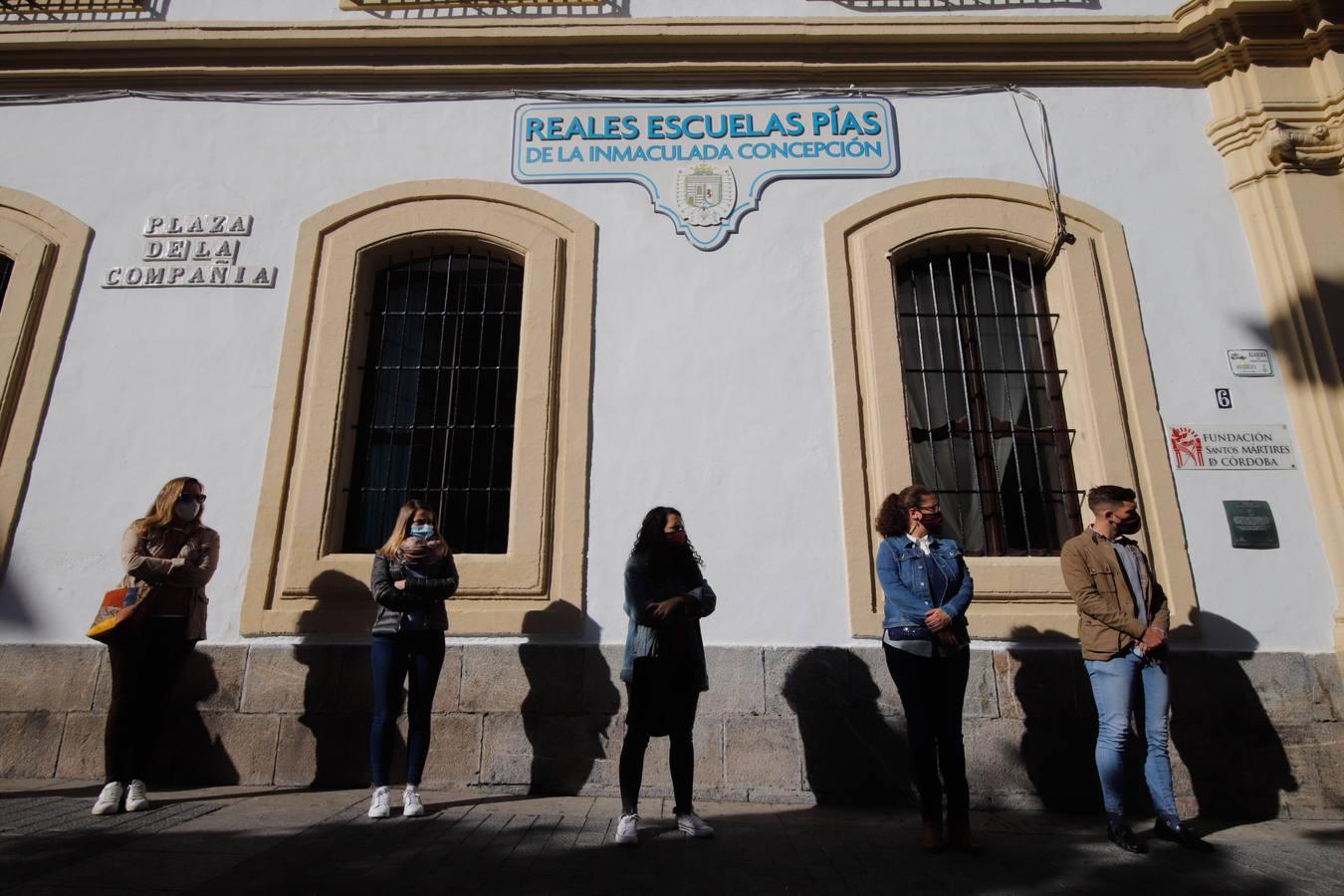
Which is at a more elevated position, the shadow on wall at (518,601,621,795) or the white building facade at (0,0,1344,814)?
the white building facade at (0,0,1344,814)

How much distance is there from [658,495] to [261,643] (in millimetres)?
2559

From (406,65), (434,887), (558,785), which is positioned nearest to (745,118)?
(406,65)

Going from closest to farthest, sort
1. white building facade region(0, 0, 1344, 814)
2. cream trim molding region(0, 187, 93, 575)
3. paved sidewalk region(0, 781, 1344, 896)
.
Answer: paved sidewalk region(0, 781, 1344, 896) → white building facade region(0, 0, 1344, 814) → cream trim molding region(0, 187, 93, 575)

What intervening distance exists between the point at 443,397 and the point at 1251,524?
5336 mm

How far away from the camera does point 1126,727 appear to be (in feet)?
12.1

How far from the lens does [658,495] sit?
5082 millimetres

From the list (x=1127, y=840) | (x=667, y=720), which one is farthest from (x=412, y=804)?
(x=1127, y=840)

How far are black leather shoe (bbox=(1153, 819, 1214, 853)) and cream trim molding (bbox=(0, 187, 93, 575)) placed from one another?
6745 mm

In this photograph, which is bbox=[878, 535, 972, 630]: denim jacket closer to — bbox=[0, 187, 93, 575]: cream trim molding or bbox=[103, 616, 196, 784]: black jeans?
bbox=[103, 616, 196, 784]: black jeans

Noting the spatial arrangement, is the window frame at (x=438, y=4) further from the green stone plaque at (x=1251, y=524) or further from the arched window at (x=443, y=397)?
the green stone plaque at (x=1251, y=524)

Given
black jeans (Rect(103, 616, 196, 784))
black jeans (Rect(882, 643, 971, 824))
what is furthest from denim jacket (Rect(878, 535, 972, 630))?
black jeans (Rect(103, 616, 196, 784))

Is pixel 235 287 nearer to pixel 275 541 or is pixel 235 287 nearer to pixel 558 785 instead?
pixel 275 541

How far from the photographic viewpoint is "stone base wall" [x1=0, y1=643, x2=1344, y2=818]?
14.6 feet

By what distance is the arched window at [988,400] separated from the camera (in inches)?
209
